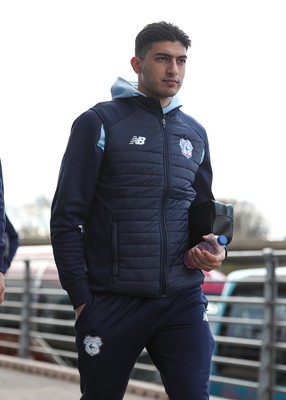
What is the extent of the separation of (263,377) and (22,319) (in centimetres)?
353

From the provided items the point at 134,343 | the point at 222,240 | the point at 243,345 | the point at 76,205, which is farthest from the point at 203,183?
the point at 243,345

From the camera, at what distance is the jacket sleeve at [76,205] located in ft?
9.85

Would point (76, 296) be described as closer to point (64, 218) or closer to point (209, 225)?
point (64, 218)

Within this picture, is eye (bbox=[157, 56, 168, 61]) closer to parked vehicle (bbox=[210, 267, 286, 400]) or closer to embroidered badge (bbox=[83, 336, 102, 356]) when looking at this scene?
embroidered badge (bbox=[83, 336, 102, 356])

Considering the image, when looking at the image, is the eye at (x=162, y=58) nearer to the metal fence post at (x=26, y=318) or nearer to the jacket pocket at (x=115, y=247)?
the jacket pocket at (x=115, y=247)

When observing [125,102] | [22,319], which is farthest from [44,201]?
[125,102]

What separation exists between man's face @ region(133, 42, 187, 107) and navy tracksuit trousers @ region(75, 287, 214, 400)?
77 centimetres

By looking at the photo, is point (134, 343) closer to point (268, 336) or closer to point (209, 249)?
point (209, 249)

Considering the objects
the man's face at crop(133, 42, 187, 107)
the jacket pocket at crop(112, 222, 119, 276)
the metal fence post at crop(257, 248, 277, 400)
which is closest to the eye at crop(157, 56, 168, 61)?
the man's face at crop(133, 42, 187, 107)

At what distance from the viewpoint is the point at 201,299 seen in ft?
10.3

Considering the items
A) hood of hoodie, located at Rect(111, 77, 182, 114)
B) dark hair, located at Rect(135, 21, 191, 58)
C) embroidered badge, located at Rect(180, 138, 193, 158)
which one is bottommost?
embroidered badge, located at Rect(180, 138, 193, 158)

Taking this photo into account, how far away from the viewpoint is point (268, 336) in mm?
6086

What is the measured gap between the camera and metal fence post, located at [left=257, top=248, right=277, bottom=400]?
6020 millimetres

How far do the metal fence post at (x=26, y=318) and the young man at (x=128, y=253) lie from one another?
5860mm
